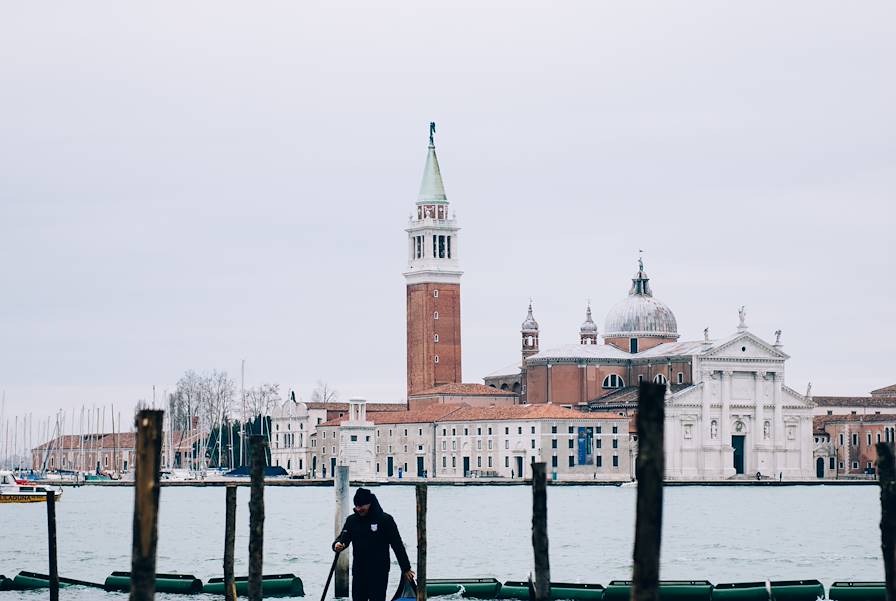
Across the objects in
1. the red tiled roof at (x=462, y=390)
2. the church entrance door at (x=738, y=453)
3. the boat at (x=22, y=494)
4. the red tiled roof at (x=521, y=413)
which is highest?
the red tiled roof at (x=462, y=390)

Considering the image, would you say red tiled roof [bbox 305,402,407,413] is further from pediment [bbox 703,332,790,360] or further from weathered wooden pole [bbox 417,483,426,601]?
weathered wooden pole [bbox 417,483,426,601]

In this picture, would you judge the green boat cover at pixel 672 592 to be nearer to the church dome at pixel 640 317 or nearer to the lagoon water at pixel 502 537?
the lagoon water at pixel 502 537

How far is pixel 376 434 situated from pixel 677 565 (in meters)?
75.7

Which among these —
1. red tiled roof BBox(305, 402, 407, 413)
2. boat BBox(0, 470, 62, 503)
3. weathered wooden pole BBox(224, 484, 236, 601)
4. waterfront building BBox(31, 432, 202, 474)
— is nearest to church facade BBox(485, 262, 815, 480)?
red tiled roof BBox(305, 402, 407, 413)

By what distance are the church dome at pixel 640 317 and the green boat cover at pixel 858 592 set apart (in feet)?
291

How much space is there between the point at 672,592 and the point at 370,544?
8.75 m

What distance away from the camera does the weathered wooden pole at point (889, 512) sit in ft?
54.1

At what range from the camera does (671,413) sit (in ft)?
336

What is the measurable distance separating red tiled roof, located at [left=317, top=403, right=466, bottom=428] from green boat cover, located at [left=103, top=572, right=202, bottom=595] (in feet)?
258

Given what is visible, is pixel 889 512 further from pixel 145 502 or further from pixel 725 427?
pixel 725 427

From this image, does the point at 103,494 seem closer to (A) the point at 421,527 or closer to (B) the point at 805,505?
(B) the point at 805,505

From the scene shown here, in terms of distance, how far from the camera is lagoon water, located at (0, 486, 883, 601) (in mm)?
34156

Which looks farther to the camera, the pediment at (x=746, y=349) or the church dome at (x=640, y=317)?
the church dome at (x=640, y=317)

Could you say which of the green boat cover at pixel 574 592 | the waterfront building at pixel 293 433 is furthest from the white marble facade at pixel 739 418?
the green boat cover at pixel 574 592
